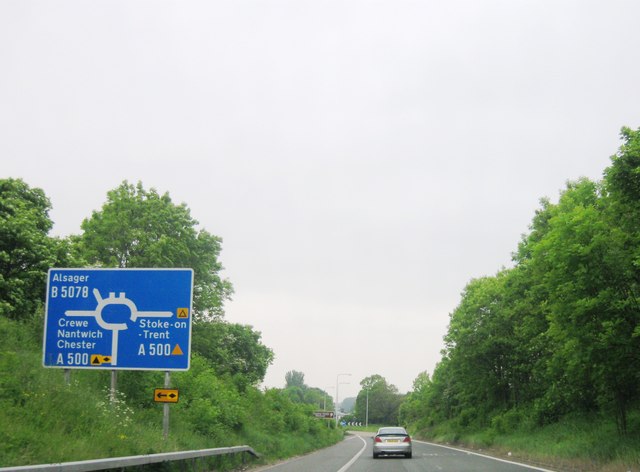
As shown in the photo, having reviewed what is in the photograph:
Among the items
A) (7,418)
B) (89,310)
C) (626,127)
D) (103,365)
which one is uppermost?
(626,127)

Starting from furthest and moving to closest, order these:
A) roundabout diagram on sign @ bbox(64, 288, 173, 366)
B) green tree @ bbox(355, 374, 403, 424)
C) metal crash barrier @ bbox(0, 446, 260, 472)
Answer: green tree @ bbox(355, 374, 403, 424), roundabout diagram on sign @ bbox(64, 288, 173, 366), metal crash barrier @ bbox(0, 446, 260, 472)

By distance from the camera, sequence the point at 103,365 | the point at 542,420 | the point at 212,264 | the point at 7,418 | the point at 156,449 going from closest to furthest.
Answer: the point at 7,418 → the point at 156,449 → the point at 103,365 → the point at 542,420 → the point at 212,264

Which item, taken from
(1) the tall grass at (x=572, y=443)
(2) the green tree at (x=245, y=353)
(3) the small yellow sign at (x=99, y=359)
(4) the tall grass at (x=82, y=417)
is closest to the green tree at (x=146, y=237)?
(2) the green tree at (x=245, y=353)

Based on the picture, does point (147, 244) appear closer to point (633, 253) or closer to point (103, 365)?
point (103, 365)

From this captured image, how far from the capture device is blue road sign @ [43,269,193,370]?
15570 mm

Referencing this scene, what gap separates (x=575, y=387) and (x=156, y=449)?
61.8 ft

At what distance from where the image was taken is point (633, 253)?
17672 millimetres

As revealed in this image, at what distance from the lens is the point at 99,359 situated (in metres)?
15.6

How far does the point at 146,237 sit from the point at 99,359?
81.8ft

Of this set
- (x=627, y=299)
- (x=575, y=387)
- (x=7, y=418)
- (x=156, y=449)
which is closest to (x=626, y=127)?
(x=627, y=299)

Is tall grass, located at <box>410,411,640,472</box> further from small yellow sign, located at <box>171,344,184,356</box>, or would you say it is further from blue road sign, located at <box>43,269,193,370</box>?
blue road sign, located at <box>43,269,193,370</box>

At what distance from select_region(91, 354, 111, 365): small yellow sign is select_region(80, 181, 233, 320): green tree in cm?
2330

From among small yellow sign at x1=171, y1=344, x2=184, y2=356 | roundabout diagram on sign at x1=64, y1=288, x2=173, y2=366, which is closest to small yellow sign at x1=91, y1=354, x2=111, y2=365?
roundabout diagram on sign at x1=64, y1=288, x2=173, y2=366

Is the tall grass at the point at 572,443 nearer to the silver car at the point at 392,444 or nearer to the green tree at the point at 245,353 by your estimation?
the silver car at the point at 392,444
